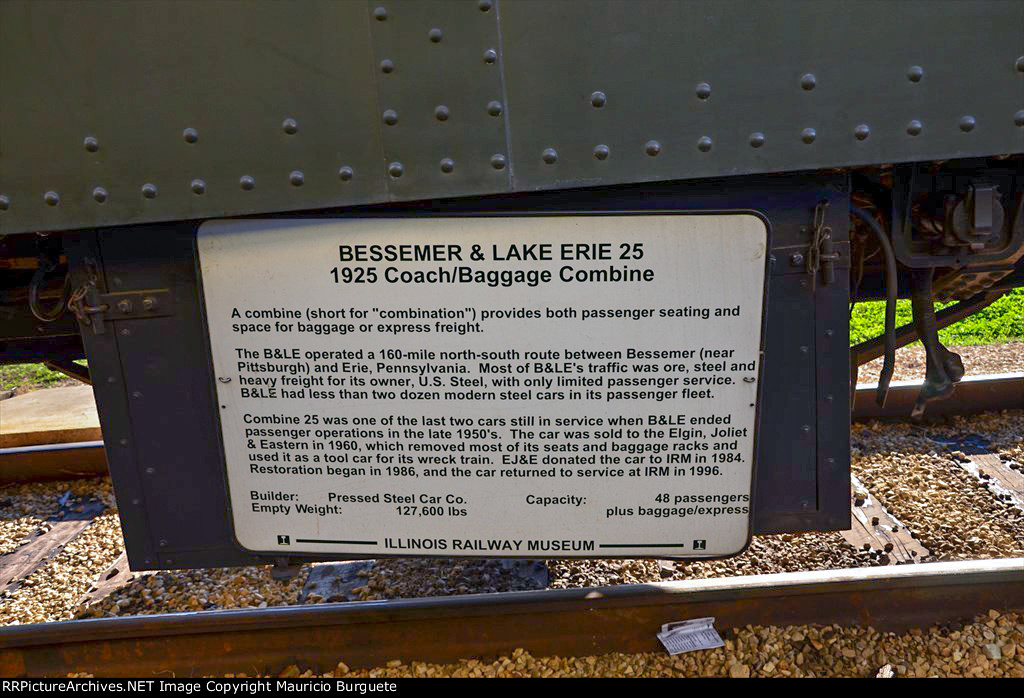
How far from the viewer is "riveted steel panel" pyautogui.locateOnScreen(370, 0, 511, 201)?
175 cm

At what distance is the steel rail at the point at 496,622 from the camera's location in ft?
8.45

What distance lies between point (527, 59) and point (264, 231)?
865 mm

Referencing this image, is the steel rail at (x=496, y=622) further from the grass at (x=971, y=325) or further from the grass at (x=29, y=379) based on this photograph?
the grass at (x=29, y=379)

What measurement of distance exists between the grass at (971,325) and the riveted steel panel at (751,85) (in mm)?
5020

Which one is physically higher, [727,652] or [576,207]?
[576,207]

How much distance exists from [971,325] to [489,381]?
6838 millimetres

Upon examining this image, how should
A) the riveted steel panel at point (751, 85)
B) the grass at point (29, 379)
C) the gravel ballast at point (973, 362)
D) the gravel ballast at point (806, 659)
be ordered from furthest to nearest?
the grass at point (29, 379) < the gravel ballast at point (973, 362) < the gravel ballast at point (806, 659) < the riveted steel panel at point (751, 85)

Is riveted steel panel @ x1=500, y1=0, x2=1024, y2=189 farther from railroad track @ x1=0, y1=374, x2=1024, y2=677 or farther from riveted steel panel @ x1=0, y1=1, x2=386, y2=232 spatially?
railroad track @ x1=0, y1=374, x2=1024, y2=677

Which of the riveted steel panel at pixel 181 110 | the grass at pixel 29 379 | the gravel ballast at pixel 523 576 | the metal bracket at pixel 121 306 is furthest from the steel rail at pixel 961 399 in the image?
the grass at pixel 29 379

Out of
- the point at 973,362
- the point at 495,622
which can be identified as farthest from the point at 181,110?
the point at 973,362

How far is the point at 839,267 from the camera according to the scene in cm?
208

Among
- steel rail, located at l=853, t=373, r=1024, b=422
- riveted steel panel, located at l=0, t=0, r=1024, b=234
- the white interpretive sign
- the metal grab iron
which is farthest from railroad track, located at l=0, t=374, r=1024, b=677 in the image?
steel rail, located at l=853, t=373, r=1024, b=422
